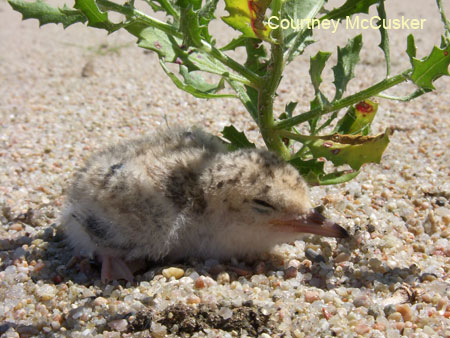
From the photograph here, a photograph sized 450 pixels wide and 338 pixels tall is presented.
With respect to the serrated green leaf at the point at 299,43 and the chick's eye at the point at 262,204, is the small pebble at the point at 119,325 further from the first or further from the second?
the serrated green leaf at the point at 299,43

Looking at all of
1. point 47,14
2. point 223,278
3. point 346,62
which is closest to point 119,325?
point 223,278

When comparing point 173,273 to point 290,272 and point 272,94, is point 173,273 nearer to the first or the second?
point 290,272

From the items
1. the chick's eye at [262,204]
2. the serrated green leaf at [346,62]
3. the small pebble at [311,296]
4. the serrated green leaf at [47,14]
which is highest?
the serrated green leaf at [346,62]

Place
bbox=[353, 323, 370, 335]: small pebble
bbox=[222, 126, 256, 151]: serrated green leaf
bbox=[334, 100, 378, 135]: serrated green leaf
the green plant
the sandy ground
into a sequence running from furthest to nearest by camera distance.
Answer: bbox=[222, 126, 256, 151]: serrated green leaf → bbox=[334, 100, 378, 135]: serrated green leaf → the green plant → the sandy ground → bbox=[353, 323, 370, 335]: small pebble

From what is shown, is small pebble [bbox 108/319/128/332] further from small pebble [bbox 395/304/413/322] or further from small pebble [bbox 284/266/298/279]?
small pebble [bbox 395/304/413/322]

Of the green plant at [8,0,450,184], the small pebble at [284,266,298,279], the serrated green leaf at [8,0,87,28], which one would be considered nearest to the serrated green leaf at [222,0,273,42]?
the green plant at [8,0,450,184]

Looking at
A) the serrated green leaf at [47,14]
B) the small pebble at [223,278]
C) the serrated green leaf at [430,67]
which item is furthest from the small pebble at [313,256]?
the serrated green leaf at [47,14]
